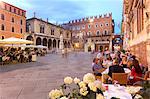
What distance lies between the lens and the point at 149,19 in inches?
271

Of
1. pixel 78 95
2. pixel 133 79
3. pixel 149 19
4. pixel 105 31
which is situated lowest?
pixel 133 79

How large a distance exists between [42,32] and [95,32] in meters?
24.6

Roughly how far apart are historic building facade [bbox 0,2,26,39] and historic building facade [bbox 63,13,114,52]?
75.6 ft

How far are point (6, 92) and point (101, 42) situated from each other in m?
65.0

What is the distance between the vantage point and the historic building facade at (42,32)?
5256 centimetres

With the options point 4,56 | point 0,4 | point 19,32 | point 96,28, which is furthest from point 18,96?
point 96,28

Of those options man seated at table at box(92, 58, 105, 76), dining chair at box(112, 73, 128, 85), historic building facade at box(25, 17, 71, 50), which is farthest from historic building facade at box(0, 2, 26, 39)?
dining chair at box(112, 73, 128, 85)

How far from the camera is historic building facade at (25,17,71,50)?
5256cm

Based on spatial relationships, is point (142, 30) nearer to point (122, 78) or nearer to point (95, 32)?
point (122, 78)

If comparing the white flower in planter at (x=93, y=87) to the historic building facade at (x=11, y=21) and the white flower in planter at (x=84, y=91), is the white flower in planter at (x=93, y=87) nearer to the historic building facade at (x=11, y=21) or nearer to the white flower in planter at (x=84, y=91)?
the white flower in planter at (x=84, y=91)

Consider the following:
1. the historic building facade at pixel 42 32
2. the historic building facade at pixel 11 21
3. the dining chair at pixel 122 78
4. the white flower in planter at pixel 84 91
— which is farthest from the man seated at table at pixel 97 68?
the historic building facade at pixel 42 32

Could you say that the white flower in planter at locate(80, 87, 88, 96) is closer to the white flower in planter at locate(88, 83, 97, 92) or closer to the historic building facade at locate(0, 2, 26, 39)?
the white flower in planter at locate(88, 83, 97, 92)

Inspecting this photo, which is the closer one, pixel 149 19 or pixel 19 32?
pixel 149 19

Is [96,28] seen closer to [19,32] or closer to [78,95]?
[19,32]
